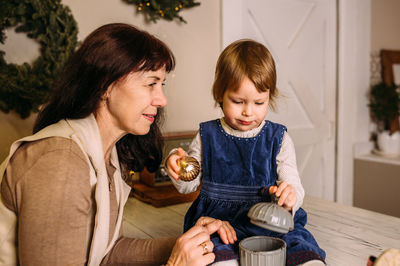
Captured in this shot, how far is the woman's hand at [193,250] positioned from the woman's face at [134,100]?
0.98ft

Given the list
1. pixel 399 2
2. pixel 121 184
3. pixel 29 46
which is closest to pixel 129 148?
pixel 121 184

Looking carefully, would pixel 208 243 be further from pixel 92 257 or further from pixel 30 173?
pixel 30 173

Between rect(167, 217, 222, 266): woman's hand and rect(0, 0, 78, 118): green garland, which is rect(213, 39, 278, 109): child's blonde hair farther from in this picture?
rect(0, 0, 78, 118): green garland

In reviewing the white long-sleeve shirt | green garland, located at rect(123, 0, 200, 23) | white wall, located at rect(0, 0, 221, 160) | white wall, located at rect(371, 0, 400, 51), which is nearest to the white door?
white wall, located at rect(0, 0, 221, 160)

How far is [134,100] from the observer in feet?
2.82

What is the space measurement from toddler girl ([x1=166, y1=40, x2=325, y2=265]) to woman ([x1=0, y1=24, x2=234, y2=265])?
Answer: 15 cm

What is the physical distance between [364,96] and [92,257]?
292 centimetres

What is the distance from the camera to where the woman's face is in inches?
33.6

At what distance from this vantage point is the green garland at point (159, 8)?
68.9 inches

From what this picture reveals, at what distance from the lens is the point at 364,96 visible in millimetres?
3090

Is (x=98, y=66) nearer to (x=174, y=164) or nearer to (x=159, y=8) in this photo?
(x=174, y=164)

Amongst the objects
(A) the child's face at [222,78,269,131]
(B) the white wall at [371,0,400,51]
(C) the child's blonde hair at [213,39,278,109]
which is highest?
(B) the white wall at [371,0,400,51]

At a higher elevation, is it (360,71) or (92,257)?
(360,71)

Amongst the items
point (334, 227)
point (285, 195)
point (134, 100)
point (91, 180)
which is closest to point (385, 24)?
point (334, 227)
